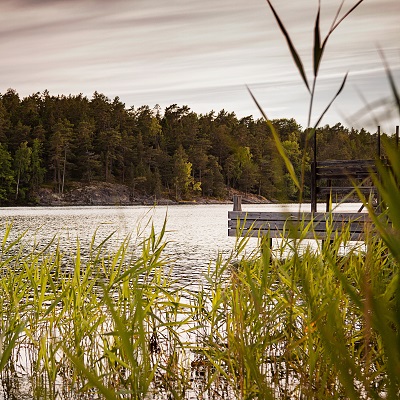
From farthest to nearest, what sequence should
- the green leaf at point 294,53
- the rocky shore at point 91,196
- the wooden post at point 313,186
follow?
the rocky shore at point 91,196, the wooden post at point 313,186, the green leaf at point 294,53

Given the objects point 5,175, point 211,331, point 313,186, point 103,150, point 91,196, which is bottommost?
point 91,196

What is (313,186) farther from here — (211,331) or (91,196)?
(91,196)

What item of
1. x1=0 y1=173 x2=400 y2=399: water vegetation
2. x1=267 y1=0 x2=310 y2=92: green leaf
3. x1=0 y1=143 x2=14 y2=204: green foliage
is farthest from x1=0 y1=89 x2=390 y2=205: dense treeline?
x1=267 y1=0 x2=310 y2=92: green leaf

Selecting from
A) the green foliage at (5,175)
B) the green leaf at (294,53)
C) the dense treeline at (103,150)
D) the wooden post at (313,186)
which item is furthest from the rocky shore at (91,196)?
the green leaf at (294,53)

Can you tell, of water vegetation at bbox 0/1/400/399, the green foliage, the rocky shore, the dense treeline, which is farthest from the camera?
the dense treeline

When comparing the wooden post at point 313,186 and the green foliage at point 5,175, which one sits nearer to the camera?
the wooden post at point 313,186

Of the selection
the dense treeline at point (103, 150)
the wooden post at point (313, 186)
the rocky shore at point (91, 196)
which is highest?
the dense treeline at point (103, 150)

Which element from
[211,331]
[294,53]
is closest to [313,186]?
[211,331]

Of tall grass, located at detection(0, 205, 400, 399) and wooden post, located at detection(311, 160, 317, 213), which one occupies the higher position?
wooden post, located at detection(311, 160, 317, 213)

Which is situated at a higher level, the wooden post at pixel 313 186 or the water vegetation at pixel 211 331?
the wooden post at pixel 313 186

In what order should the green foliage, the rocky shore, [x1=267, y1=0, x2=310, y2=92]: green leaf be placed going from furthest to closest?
1. the rocky shore
2. the green foliage
3. [x1=267, y1=0, x2=310, y2=92]: green leaf

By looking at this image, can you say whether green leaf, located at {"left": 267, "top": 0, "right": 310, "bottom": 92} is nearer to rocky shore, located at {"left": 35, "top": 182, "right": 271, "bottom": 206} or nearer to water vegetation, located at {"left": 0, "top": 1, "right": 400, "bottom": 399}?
water vegetation, located at {"left": 0, "top": 1, "right": 400, "bottom": 399}

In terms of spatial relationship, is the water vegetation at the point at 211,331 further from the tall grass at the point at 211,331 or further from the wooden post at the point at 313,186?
the wooden post at the point at 313,186

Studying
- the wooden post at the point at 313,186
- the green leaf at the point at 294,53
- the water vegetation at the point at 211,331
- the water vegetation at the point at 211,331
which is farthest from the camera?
the wooden post at the point at 313,186
